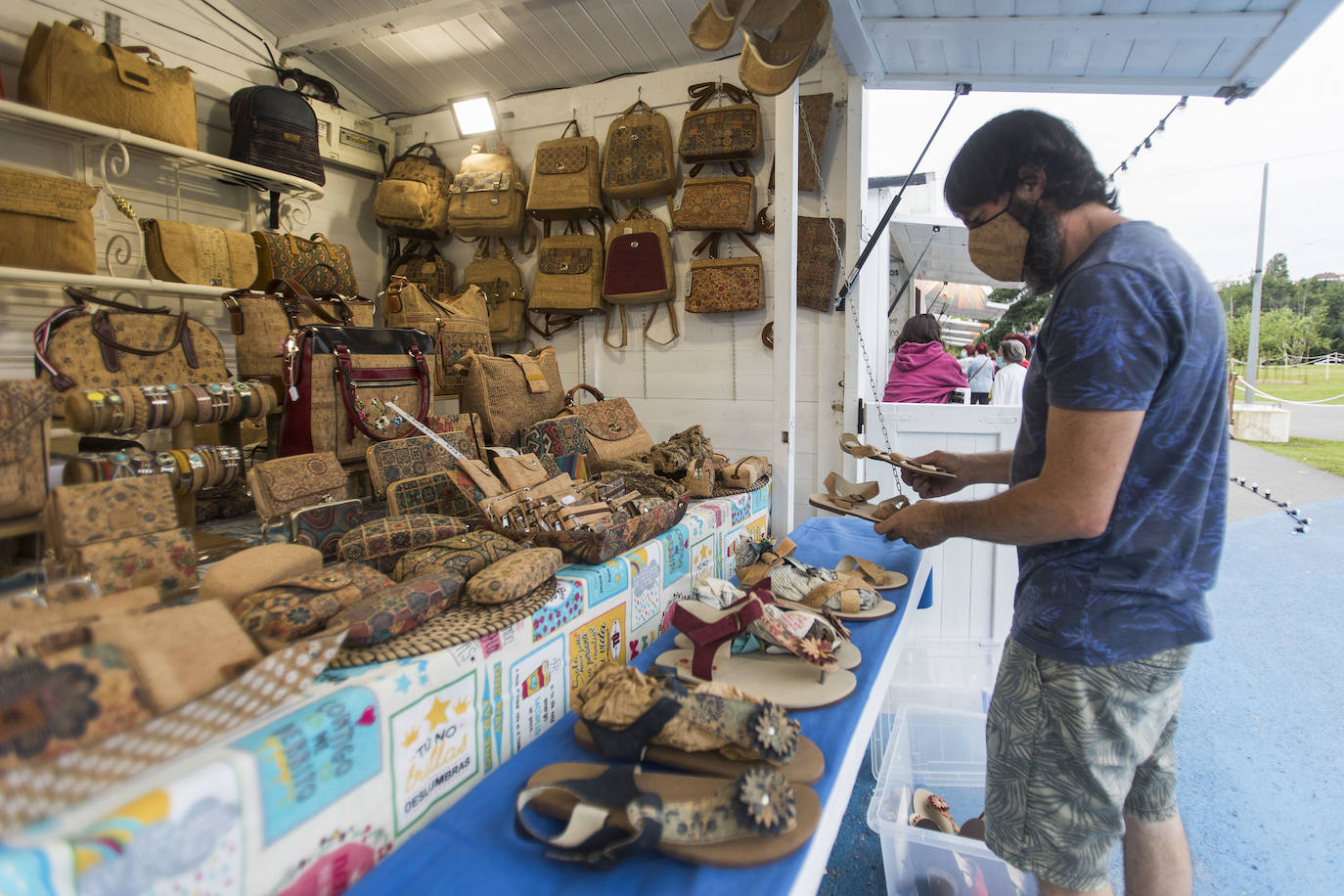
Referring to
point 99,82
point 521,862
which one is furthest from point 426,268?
point 521,862

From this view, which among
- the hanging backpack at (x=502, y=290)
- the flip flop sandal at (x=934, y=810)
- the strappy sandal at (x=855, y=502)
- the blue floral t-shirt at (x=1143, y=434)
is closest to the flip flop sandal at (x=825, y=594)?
the strappy sandal at (x=855, y=502)

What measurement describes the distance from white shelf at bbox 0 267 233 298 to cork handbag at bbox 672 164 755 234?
2601 mm

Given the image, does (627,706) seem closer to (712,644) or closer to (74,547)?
(712,644)

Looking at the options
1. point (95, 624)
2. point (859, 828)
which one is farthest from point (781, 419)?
point (95, 624)

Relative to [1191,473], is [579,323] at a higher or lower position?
higher

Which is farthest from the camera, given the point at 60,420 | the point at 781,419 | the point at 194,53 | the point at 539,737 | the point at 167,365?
the point at 194,53

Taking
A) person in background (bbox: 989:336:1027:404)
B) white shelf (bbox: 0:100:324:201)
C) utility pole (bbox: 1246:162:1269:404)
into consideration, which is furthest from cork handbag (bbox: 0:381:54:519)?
utility pole (bbox: 1246:162:1269:404)

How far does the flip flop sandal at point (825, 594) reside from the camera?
2.01 metres

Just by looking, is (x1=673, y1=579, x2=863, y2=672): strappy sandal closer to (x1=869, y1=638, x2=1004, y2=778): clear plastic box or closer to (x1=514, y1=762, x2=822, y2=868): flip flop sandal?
(x1=514, y1=762, x2=822, y2=868): flip flop sandal

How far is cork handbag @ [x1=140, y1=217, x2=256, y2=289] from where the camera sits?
3309 mm

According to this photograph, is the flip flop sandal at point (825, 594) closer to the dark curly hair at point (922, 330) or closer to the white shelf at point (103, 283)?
the dark curly hair at point (922, 330)

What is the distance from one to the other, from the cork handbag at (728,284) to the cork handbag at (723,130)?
48 cm

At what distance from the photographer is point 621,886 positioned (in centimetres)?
96

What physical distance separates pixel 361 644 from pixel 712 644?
750 mm
